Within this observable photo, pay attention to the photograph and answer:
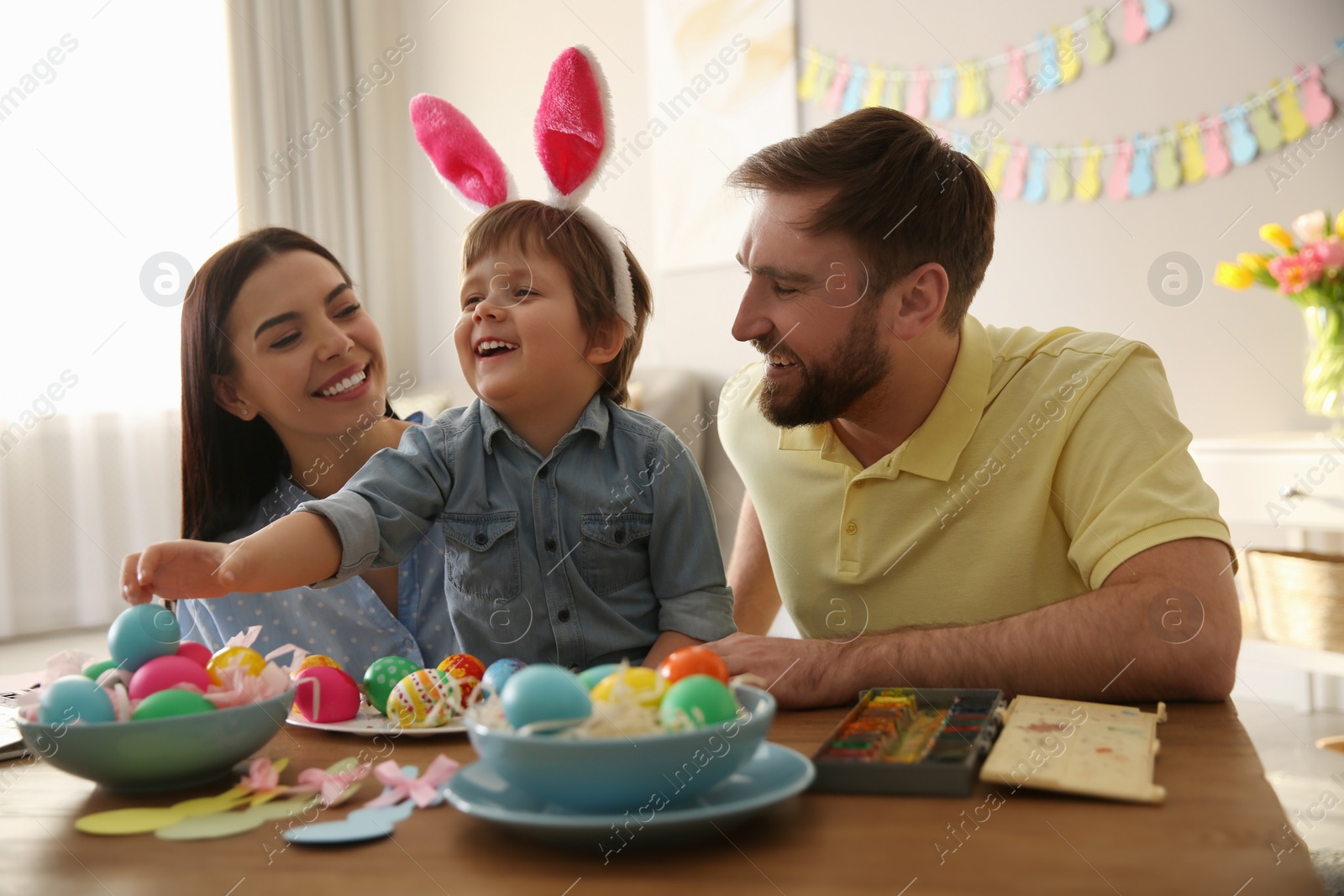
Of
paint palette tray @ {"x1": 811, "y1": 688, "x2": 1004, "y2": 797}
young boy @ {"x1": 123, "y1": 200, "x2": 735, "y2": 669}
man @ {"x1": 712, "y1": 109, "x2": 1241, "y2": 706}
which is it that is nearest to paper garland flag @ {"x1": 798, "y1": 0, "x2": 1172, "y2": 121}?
man @ {"x1": 712, "y1": 109, "x2": 1241, "y2": 706}

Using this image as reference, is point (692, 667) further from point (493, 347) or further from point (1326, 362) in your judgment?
point (1326, 362)

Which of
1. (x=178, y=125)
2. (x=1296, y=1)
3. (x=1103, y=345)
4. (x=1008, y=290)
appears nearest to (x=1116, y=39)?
(x=1296, y=1)

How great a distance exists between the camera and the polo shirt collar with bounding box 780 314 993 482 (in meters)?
1.31

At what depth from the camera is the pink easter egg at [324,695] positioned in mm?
924

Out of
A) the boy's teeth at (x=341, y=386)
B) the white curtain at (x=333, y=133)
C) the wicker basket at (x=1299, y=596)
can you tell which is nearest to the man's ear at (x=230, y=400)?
the boy's teeth at (x=341, y=386)

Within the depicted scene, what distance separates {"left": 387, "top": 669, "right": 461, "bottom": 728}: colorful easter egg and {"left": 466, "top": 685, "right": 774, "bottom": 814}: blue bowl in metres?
0.28

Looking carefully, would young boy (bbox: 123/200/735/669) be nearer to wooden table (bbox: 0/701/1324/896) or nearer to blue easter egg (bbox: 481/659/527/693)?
blue easter egg (bbox: 481/659/527/693)

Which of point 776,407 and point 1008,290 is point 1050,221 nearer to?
point 1008,290

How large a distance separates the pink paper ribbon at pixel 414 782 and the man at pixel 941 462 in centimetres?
32

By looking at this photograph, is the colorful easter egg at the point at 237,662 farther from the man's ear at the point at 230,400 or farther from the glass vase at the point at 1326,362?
the glass vase at the point at 1326,362

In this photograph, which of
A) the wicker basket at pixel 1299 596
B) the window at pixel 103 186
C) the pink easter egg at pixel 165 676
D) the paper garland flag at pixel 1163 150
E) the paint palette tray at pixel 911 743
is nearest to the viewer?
the paint palette tray at pixel 911 743

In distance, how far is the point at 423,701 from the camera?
0.89m

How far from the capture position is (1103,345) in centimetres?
130

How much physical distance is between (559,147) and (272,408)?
0.55 meters
